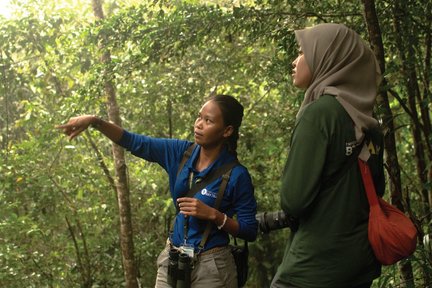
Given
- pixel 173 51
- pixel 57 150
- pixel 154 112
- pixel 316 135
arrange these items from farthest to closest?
pixel 154 112 < pixel 57 150 < pixel 173 51 < pixel 316 135

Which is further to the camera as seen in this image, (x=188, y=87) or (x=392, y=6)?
(x=188, y=87)

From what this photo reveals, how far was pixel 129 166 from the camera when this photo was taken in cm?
735

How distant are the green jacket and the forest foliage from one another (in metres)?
2.38

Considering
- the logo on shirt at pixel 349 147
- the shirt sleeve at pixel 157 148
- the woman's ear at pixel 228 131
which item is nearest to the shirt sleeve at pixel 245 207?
the woman's ear at pixel 228 131

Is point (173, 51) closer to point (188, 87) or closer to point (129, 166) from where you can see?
point (188, 87)

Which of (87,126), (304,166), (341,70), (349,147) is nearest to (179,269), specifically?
(87,126)

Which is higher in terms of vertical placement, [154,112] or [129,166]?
[154,112]

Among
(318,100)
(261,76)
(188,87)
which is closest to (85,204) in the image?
(188,87)

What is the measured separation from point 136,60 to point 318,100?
2957mm

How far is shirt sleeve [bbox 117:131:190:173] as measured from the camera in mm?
2754

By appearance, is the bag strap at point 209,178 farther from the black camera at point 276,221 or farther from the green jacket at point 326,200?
the green jacket at point 326,200

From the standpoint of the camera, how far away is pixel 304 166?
5.57 feet

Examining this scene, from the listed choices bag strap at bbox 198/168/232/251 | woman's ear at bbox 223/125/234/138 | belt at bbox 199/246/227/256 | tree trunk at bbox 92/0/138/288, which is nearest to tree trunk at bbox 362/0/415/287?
woman's ear at bbox 223/125/234/138

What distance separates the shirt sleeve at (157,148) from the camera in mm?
2754
